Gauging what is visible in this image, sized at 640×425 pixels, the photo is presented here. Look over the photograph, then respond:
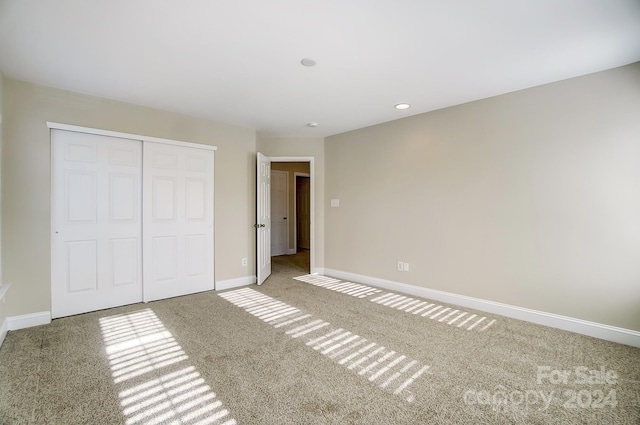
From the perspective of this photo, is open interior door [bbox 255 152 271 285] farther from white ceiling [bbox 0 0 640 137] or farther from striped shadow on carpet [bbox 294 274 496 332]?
white ceiling [bbox 0 0 640 137]

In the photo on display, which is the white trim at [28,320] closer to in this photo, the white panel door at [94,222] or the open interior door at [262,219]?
the white panel door at [94,222]

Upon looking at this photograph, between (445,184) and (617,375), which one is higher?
(445,184)

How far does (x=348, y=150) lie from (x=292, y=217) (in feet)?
10.8

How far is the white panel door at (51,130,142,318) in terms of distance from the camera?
310 centimetres

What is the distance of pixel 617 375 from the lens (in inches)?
81.8

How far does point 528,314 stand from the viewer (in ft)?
10.0

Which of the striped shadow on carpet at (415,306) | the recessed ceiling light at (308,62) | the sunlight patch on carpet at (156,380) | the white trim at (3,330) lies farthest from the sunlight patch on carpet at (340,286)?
the white trim at (3,330)

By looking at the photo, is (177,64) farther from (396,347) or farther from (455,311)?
(455,311)

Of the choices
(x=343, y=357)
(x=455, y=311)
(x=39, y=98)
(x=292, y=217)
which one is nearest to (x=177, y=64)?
(x=39, y=98)

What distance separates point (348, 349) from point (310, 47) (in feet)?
8.09

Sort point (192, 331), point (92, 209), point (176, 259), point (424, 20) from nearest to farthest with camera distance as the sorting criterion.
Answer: point (424, 20) < point (192, 331) < point (92, 209) < point (176, 259)

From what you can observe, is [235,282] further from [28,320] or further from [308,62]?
[308,62]

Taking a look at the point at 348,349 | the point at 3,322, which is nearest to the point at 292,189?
the point at 348,349

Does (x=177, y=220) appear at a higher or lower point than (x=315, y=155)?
lower
